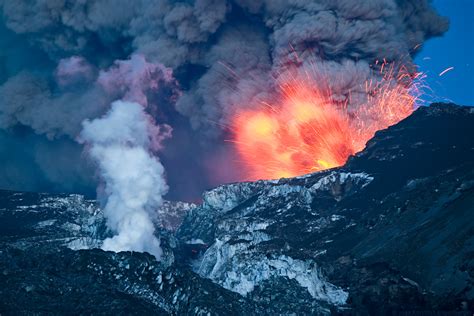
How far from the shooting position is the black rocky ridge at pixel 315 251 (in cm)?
4550

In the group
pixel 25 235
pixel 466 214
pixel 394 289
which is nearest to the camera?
pixel 394 289

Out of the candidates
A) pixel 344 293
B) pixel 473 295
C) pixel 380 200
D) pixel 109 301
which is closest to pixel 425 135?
pixel 380 200

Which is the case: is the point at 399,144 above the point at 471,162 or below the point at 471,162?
above

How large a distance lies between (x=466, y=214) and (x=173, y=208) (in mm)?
118482

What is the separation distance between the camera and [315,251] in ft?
202

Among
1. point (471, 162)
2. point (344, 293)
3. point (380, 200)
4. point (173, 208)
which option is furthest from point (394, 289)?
point (173, 208)

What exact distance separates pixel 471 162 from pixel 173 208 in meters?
108

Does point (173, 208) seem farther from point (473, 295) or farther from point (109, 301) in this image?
point (473, 295)

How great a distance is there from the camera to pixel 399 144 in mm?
80188

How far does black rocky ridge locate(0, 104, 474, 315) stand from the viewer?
4550 centimetres

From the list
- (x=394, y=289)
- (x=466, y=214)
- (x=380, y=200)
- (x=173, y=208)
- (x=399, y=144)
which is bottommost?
(x=394, y=289)

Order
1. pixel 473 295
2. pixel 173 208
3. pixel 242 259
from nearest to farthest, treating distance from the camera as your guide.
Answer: pixel 473 295 < pixel 242 259 < pixel 173 208

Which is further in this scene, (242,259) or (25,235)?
(25,235)

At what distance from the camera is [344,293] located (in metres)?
50.2
